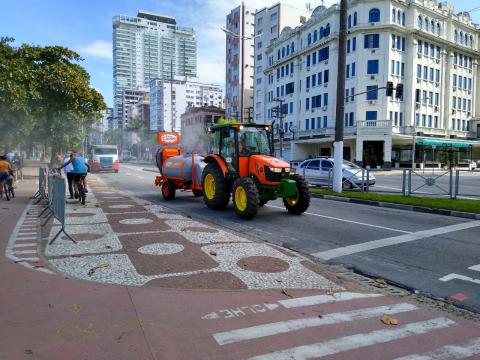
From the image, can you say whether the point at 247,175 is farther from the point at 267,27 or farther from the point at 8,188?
the point at 267,27

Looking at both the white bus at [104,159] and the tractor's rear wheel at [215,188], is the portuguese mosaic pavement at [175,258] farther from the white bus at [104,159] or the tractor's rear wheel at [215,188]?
the white bus at [104,159]

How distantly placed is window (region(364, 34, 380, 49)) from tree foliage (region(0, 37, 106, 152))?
34.2 m

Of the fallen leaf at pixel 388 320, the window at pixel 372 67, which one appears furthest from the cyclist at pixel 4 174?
the window at pixel 372 67

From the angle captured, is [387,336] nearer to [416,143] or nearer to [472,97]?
[416,143]

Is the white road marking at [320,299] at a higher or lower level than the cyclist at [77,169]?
lower

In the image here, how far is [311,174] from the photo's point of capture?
821 inches

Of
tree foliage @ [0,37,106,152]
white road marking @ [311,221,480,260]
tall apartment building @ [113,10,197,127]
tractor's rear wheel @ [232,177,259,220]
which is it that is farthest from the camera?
tall apartment building @ [113,10,197,127]

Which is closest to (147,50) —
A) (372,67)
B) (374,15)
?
(374,15)

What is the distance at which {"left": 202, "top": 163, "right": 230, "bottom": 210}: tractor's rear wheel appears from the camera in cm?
1126

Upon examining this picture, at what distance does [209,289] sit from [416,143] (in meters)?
49.3

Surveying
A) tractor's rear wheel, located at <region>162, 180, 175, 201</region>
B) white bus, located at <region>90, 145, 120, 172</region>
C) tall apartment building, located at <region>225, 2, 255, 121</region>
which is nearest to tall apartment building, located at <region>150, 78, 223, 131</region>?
tall apartment building, located at <region>225, 2, 255, 121</region>

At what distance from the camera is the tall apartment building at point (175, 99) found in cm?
12762

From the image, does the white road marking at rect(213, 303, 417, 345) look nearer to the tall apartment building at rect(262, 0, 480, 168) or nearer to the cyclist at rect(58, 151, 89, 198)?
the cyclist at rect(58, 151, 89, 198)

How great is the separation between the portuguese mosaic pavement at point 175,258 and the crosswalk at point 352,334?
86cm
